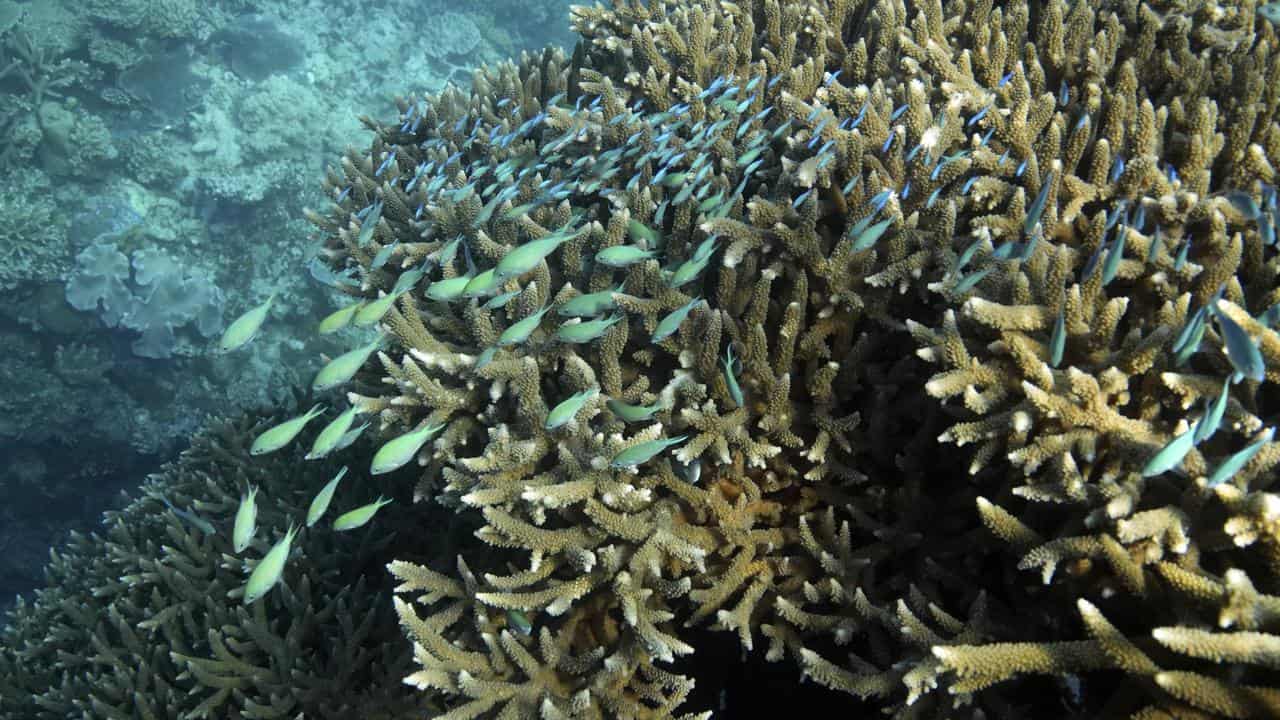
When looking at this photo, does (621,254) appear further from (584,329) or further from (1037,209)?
(1037,209)

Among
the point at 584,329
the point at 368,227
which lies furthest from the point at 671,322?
the point at 368,227

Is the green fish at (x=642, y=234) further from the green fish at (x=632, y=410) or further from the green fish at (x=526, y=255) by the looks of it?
the green fish at (x=632, y=410)

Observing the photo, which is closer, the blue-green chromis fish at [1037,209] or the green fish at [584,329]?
the blue-green chromis fish at [1037,209]

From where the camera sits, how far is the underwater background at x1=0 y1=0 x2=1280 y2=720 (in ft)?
7.75

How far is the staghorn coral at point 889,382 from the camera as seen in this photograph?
2363mm

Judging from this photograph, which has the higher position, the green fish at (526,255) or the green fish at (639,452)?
the green fish at (526,255)

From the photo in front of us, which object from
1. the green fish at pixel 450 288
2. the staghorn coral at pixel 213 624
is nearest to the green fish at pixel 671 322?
the green fish at pixel 450 288

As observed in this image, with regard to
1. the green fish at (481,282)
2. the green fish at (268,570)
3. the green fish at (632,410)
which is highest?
the green fish at (481,282)

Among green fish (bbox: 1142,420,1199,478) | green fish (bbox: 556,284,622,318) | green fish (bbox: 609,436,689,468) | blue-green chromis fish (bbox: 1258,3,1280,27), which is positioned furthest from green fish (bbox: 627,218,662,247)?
blue-green chromis fish (bbox: 1258,3,1280,27)

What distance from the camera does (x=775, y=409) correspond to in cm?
315

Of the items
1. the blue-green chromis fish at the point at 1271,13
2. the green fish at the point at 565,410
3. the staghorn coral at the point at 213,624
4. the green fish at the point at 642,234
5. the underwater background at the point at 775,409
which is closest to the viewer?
the underwater background at the point at 775,409

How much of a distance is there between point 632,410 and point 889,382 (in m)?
1.17

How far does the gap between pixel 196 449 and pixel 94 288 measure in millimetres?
6598

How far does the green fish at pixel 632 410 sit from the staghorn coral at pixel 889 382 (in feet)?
0.26
